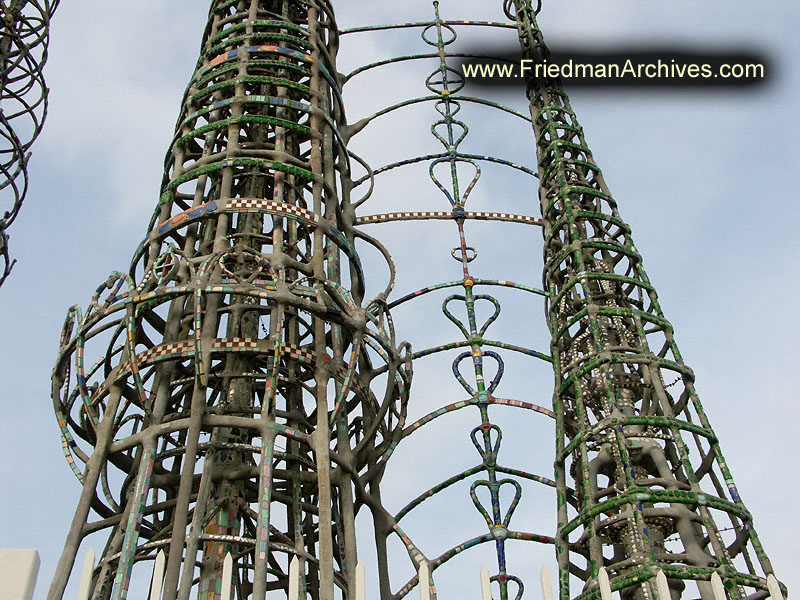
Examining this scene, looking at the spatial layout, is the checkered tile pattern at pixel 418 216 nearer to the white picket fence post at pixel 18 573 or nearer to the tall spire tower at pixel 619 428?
the tall spire tower at pixel 619 428

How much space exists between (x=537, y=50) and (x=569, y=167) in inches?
192

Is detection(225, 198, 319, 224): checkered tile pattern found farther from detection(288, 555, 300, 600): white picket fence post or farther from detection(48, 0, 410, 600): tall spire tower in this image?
detection(288, 555, 300, 600): white picket fence post

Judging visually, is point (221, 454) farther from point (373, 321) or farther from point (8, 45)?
point (8, 45)

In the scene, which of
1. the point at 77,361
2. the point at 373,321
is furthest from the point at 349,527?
the point at 77,361

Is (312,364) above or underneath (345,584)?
above

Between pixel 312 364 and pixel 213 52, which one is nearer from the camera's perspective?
pixel 312 364

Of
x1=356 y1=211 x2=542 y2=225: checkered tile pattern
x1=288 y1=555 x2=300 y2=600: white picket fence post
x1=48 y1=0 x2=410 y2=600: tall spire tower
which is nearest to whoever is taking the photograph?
x1=288 y1=555 x2=300 y2=600: white picket fence post

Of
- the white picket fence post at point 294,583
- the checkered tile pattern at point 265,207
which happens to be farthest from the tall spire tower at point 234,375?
the white picket fence post at point 294,583

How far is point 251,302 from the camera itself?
16.5 meters

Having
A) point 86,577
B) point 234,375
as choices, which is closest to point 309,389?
point 234,375

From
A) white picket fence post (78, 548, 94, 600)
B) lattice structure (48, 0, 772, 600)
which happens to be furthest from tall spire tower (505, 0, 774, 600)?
white picket fence post (78, 548, 94, 600)

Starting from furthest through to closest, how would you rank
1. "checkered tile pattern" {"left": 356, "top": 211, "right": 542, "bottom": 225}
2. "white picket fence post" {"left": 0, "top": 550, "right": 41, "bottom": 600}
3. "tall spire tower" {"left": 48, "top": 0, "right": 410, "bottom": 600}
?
1. "checkered tile pattern" {"left": 356, "top": 211, "right": 542, "bottom": 225}
2. "tall spire tower" {"left": 48, "top": 0, "right": 410, "bottom": 600}
3. "white picket fence post" {"left": 0, "top": 550, "right": 41, "bottom": 600}

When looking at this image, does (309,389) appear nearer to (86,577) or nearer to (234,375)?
(234,375)

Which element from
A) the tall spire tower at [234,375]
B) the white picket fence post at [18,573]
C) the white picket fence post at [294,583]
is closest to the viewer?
the white picket fence post at [18,573]
